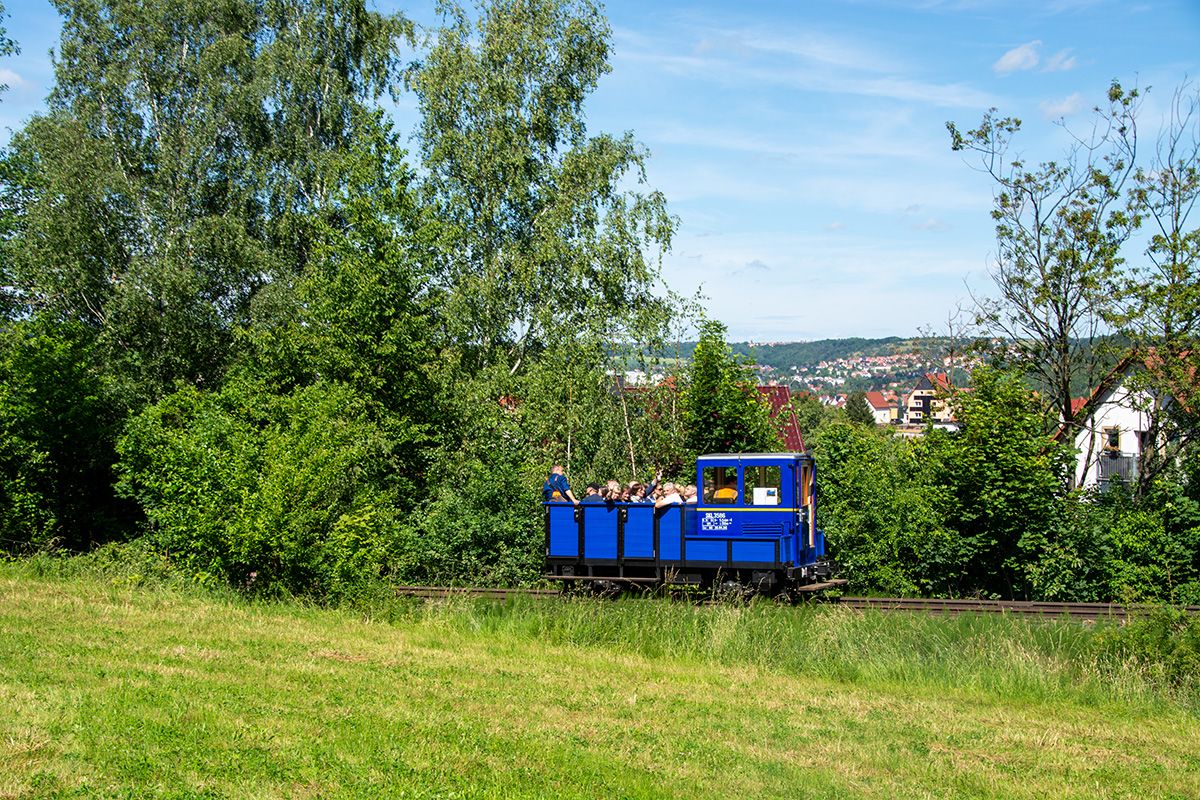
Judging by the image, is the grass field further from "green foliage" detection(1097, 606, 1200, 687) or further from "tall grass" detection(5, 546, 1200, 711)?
"green foliage" detection(1097, 606, 1200, 687)

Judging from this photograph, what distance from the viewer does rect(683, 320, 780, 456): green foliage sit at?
24.2 metres

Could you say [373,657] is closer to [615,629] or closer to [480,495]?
[615,629]

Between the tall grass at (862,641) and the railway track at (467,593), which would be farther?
the railway track at (467,593)

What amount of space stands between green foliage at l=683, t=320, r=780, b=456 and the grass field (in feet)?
30.2

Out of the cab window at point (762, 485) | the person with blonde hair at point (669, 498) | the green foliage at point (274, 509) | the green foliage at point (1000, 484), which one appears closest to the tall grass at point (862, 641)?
the green foliage at point (274, 509)

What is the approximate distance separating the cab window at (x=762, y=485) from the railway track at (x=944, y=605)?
212 cm

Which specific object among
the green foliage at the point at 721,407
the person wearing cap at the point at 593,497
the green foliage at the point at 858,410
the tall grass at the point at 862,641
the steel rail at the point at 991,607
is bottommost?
the steel rail at the point at 991,607

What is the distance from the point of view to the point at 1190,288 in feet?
73.3

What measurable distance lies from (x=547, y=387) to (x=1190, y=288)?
1454 centimetres

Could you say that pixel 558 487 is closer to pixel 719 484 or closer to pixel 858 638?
pixel 719 484

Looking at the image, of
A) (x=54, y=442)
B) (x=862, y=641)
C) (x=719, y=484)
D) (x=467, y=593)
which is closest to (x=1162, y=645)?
(x=862, y=641)

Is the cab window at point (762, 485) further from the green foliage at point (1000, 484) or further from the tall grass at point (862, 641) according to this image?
the green foliage at point (1000, 484)

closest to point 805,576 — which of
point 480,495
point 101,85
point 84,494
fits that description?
point 480,495

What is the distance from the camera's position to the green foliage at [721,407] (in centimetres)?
2416
